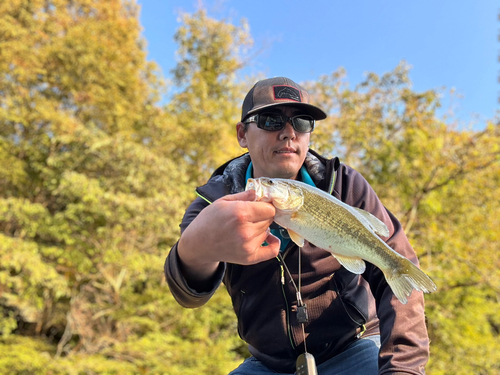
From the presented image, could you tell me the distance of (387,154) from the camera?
11.8 meters

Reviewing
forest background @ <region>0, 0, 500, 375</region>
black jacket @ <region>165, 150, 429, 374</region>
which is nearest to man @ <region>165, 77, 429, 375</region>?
black jacket @ <region>165, 150, 429, 374</region>

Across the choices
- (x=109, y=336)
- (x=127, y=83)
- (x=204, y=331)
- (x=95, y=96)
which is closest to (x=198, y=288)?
(x=204, y=331)

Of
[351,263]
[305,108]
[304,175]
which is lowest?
[351,263]

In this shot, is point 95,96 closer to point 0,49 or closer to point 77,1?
point 0,49

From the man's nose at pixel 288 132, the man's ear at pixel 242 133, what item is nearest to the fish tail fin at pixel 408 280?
the man's nose at pixel 288 132

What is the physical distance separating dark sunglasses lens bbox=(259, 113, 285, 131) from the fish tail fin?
86cm

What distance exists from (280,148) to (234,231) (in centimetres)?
80

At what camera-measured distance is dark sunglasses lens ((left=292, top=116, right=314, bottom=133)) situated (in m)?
1.82

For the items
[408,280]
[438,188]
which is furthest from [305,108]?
[438,188]

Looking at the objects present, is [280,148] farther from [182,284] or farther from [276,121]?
[182,284]

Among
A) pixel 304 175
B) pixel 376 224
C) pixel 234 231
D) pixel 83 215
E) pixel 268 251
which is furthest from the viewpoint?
pixel 83 215

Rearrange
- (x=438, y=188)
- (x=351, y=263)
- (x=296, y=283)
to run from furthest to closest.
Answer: (x=438, y=188) < (x=296, y=283) < (x=351, y=263)

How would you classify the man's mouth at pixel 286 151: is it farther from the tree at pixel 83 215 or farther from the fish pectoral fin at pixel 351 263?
the tree at pixel 83 215

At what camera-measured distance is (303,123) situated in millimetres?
1842
